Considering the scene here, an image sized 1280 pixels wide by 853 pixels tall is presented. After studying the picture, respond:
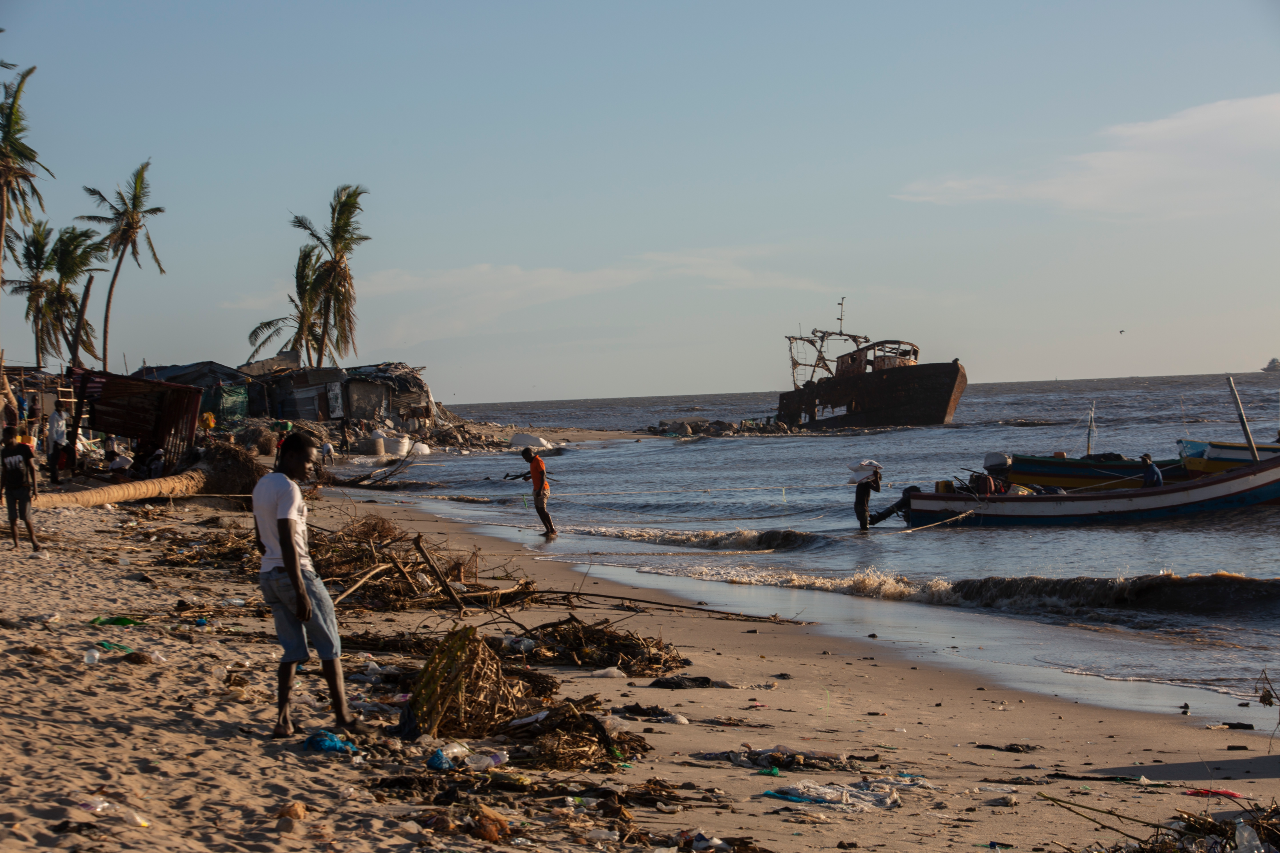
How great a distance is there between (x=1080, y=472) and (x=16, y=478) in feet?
67.7

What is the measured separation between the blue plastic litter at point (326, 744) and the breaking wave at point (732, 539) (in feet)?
42.5

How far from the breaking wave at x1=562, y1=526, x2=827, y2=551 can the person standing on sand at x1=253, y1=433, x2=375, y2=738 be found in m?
12.8

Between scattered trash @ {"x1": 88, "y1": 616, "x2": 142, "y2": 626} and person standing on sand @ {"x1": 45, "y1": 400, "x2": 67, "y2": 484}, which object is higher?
person standing on sand @ {"x1": 45, "y1": 400, "x2": 67, "y2": 484}

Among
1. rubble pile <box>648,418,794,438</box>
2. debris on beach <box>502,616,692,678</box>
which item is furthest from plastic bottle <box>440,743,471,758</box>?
rubble pile <box>648,418,794,438</box>

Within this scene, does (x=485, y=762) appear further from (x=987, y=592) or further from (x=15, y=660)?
(x=987, y=592)

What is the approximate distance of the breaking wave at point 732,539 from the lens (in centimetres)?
1691

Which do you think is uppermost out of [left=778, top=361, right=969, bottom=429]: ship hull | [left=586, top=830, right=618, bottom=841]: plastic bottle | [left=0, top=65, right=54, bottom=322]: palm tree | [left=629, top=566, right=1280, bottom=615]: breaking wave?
[left=0, top=65, right=54, bottom=322]: palm tree

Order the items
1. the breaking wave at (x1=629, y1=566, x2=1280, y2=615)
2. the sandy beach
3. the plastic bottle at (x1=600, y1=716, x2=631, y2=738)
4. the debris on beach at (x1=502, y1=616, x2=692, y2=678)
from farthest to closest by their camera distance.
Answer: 1. the breaking wave at (x1=629, y1=566, x2=1280, y2=615)
2. the debris on beach at (x1=502, y1=616, x2=692, y2=678)
3. the plastic bottle at (x1=600, y1=716, x2=631, y2=738)
4. the sandy beach

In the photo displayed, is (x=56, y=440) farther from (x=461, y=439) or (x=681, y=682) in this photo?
(x=461, y=439)

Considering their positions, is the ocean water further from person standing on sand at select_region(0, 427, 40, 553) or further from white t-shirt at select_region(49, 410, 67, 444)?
white t-shirt at select_region(49, 410, 67, 444)

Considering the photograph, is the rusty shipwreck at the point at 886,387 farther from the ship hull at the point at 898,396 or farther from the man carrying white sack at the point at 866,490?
the man carrying white sack at the point at 866,490

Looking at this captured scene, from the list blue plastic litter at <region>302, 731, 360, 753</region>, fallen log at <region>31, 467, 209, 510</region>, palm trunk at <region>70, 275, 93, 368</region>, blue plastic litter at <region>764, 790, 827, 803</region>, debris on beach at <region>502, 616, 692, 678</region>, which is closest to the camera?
blue plastic litter at <region>764, 790, 827, 803</region>

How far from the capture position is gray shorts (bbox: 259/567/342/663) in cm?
432

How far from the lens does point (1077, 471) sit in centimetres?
2130
